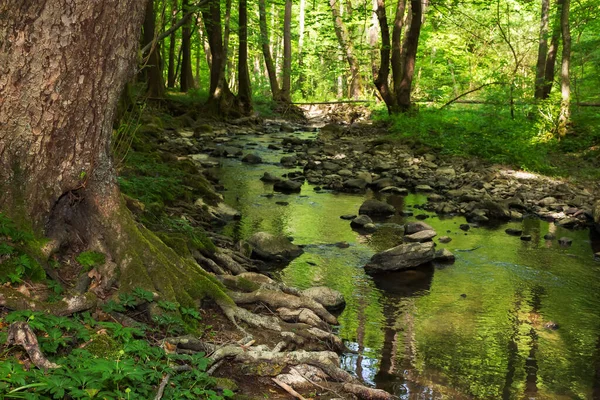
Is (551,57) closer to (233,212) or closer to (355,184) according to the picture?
(355,184)

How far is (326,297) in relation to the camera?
599 cm

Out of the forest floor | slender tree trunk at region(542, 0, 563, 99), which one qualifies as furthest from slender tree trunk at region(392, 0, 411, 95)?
slender tree trunk at region(542, 0, 563, 99)

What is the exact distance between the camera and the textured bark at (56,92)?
3.63 meters

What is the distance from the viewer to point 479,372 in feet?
15.9

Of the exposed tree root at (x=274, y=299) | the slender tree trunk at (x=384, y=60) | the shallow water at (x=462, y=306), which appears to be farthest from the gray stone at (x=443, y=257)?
the slender tree trunk at (x=384, y=60)

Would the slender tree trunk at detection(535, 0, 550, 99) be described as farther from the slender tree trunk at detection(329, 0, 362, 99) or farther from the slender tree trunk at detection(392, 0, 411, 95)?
→ the slender tree trunk at detection(329, 0, 362, 99)

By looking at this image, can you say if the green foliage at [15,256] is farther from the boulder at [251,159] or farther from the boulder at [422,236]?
the boulder at [251,159]

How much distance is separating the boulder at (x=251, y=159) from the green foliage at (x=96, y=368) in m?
11.4

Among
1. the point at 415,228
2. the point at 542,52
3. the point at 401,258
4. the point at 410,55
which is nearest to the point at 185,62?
the point at 410,55

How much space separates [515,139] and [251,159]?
6390 millimetres

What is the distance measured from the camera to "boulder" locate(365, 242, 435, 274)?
745 centimetres

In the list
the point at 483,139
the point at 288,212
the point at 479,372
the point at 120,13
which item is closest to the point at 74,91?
the point at 120,13

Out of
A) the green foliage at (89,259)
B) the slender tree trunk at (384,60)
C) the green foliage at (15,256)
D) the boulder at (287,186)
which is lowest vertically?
the boulder at (287,186)

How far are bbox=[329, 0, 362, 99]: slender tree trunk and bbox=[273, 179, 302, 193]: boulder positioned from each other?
12567 mm
